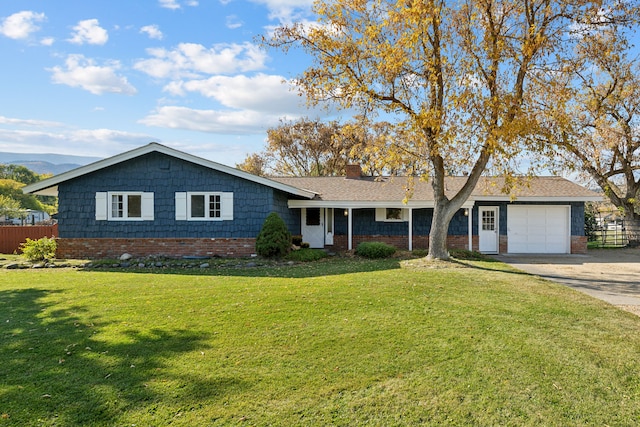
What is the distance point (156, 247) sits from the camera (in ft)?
48.7

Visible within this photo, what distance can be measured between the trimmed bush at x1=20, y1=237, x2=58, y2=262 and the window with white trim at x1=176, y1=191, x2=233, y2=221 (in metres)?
4.32

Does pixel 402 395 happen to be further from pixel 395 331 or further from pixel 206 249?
pixel 206 249

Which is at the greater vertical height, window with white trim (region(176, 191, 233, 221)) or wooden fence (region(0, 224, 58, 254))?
window with white trim (region(176, 191, 233, 221))

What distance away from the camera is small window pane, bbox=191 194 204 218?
1500 cm

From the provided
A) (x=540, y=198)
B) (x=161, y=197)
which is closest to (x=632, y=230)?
(x=540, y=198)

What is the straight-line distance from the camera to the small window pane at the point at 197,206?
15.0m

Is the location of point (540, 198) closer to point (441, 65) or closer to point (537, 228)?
point (537, 228)

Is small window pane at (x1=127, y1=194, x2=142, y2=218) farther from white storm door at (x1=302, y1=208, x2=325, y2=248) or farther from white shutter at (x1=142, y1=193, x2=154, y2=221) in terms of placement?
white storm door at (x1=302, y1=208, x2=325, y2=248)

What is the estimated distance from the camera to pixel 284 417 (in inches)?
137

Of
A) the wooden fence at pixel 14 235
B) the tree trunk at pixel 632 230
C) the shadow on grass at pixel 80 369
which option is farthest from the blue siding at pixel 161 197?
the tree trunk at pixel 632 230

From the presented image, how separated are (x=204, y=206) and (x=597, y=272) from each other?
1288cm

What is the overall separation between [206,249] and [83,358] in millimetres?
10305

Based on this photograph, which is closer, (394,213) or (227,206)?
(227,206)

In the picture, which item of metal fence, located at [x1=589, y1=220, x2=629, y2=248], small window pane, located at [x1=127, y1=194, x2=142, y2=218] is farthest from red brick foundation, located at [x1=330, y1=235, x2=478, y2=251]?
metal fence, located at [x1=589, y1=220, x2=629, y2=248]
